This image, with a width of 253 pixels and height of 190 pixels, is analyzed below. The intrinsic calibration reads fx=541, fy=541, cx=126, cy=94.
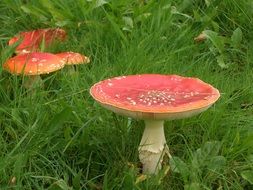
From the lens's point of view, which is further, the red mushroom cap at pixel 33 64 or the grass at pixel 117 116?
the red mushroom cap at pixel 33 64

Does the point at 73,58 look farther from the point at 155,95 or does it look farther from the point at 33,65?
the point at 155,95

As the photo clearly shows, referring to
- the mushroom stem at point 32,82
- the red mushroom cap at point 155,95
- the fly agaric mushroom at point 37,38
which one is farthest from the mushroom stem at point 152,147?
the fly agaric mushroom at point 37,38

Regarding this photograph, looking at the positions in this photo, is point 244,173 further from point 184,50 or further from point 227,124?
point 184,50

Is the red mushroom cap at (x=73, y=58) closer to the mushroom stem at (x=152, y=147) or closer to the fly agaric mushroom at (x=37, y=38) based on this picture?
the fly agaric mushroom at (x=37, y=38)

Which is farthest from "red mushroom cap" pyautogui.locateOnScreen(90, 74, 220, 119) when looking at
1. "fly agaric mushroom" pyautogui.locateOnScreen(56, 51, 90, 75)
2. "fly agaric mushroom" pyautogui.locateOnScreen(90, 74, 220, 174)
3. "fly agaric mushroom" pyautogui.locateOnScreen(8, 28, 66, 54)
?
"fly agaric mushroom" pyautogui.locateOnScreen(8, 28, 66, 54)

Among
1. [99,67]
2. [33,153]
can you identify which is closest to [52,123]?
[33,153]

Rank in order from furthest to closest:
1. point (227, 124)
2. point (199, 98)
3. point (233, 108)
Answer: point (233, 108)
point (227, 124)
point (199, 98)
